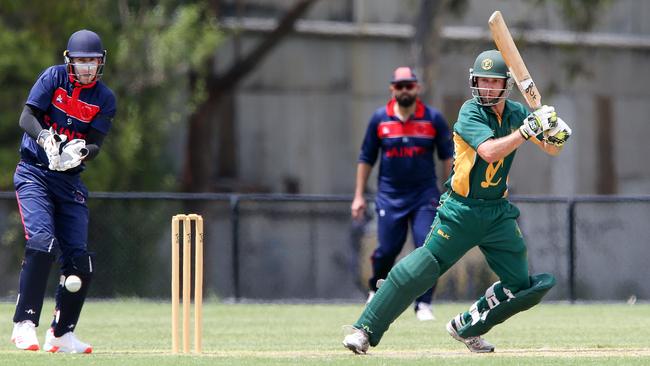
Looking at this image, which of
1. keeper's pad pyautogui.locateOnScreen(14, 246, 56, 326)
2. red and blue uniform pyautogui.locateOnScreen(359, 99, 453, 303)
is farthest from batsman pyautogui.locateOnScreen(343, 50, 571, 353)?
→ red and blue uniform pyautogui.locateOnScreen(359, 99, 453, 303)

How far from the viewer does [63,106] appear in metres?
9.92

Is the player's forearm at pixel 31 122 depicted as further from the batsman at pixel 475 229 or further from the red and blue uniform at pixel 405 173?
the red and blue uniform at pixel 405 173

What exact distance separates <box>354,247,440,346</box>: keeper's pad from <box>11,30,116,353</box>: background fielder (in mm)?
1975

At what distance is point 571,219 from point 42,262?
899cm

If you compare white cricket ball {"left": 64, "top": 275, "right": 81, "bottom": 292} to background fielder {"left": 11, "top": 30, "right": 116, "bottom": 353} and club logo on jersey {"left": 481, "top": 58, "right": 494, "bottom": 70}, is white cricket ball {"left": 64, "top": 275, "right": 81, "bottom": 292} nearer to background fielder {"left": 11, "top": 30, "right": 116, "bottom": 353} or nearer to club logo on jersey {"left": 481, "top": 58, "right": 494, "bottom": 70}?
background fielder {"left": 11, "top": 30, "right": 116, "bottom": 353}

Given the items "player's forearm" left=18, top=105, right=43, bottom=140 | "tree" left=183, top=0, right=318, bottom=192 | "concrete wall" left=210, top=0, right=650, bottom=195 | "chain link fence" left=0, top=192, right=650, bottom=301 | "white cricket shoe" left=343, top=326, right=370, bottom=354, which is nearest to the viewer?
"white cricket shoe" left=343, top=326, right=370, bottom=354

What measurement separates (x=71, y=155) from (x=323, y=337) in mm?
2994

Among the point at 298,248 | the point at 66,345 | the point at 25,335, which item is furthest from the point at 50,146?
the point at 298,248

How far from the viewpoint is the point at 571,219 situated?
17312mm

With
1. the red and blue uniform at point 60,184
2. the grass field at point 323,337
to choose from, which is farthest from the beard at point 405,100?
the red and blue uniform at point 60,184

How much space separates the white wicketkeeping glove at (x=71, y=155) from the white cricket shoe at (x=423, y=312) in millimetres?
4666

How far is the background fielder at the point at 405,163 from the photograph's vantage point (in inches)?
525

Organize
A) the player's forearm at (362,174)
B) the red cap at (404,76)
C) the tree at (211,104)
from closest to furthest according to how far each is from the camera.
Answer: the red cap at (404,76)
the player's forearm at (362,174)
the tree at (211,104)

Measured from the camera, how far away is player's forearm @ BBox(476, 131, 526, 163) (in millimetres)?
8930
